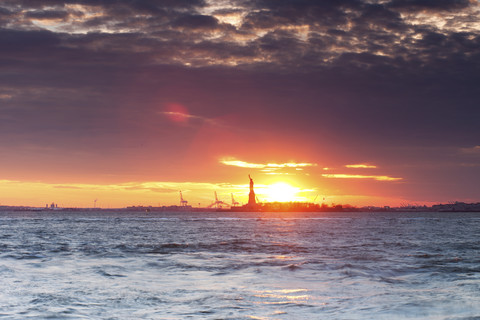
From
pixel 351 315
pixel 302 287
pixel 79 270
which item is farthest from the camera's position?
pixel 79 270

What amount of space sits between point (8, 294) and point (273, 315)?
1133 cm

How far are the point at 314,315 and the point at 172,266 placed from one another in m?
17.3

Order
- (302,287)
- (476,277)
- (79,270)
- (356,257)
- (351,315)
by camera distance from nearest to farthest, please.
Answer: (351,315)
(302,287)
(476,277)
(79,270)
(356,257)

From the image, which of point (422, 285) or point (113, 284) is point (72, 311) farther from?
point (422, 285)

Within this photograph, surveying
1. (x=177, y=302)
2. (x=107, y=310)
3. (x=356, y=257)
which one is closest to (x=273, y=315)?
(x=177, y=302)

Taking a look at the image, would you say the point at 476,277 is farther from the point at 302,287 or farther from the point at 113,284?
the point at 113,284

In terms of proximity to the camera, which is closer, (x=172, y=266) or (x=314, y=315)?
(x=314, y=315)

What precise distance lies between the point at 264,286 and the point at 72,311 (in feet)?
31.0

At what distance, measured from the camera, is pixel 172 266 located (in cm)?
3153

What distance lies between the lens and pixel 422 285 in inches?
914

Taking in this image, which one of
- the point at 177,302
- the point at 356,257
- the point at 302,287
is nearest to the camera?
the point at 177,302

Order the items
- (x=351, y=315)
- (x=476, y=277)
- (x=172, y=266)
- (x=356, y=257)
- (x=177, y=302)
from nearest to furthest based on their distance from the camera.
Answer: (x=351, y=315)
(x=177, y=302)
(x=476, y=277)
(x=172, y=266)
(x=356, y=257)

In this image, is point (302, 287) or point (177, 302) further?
point (302, 287)

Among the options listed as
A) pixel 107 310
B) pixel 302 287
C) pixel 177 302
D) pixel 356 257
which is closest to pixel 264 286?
pixel 302 287
